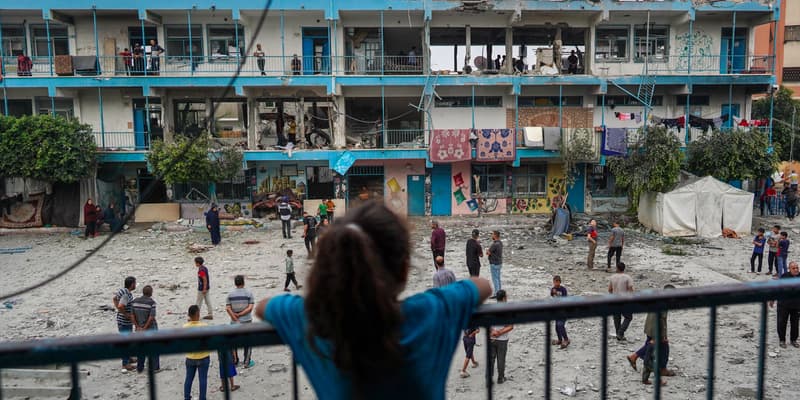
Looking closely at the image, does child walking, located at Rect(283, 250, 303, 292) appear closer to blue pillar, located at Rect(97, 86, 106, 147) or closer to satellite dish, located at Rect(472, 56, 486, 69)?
blue pillar, located at Rect(97, 86, 106, 147)

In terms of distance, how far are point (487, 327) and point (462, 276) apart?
44.4 ft

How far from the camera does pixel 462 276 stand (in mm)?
15141

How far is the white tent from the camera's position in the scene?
20.7m

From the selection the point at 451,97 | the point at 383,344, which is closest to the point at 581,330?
the point at 383,344

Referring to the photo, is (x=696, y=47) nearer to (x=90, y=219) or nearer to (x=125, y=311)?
(x=90, y=219)

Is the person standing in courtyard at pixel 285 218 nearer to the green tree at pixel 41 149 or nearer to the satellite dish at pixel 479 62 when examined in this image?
the green tree at pixel 41 149

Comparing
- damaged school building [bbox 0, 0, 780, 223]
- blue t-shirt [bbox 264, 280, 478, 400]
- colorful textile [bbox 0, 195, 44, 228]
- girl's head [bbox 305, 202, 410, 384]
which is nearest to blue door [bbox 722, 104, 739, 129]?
damaged school building [bbox 0, 0, 780, 223]

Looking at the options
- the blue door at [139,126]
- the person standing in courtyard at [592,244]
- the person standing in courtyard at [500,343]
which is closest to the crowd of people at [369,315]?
the person standing in courtyard at [500,343]

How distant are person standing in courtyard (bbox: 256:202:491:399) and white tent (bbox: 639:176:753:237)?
2105cm

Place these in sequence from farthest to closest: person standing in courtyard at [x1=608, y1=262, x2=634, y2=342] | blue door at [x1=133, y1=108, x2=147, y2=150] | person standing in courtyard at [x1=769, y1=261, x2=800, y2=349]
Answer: blue door at [x1=133, y1=108, x2=147, y2=150]
person standing in courtyard at [x1=608, y1=262, x2=634, y2=342]
person standing in courtyard at [x1=769, y1=261, x2=800, y2=349]

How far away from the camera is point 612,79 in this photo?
80.3 feet

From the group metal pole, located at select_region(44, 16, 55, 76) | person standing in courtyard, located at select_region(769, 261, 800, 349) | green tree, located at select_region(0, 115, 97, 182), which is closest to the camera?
person standing in courtyard, located at select_region(769, 261, 800, 349)

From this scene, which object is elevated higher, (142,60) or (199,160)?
(142,60)

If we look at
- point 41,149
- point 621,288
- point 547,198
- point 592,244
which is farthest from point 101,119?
point 621,288
